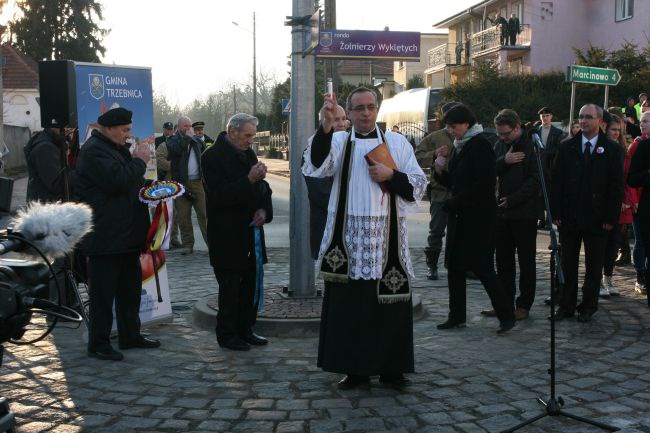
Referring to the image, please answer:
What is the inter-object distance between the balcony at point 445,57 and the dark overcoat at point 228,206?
147ft

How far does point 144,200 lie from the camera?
6.00 metres

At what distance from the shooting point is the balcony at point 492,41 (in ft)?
139

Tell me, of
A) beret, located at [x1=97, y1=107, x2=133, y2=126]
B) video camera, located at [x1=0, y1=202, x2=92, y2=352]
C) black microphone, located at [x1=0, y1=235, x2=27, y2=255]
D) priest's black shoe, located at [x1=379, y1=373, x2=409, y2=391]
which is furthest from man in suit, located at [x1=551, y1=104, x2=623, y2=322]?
black microphone, located at [x1=0, y1=235, x2=27, y2=255]

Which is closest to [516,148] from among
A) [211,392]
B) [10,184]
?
[211,392]

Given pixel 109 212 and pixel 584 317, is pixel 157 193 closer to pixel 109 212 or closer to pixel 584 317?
pixel 109 212

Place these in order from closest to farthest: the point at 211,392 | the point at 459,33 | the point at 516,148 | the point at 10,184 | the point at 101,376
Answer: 1. the point at 10,184
2. the point at 211,392
3. the point at 101,376
4. the point at 516,148
5. the point at 459,33

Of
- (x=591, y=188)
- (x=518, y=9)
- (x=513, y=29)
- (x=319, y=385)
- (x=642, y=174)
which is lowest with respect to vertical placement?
(x=319, y=385)

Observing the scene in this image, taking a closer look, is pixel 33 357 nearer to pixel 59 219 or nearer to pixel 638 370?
pixel 59 219

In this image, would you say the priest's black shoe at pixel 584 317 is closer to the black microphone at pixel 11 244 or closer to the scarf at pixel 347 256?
the scarf at pixel 347 256

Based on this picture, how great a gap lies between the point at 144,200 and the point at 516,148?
3.47 m


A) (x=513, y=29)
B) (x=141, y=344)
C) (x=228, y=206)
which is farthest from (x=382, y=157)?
(x=513, y=29)

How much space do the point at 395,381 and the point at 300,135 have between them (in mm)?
3033

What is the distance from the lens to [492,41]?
44.8m

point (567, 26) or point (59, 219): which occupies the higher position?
point (567, 26)
